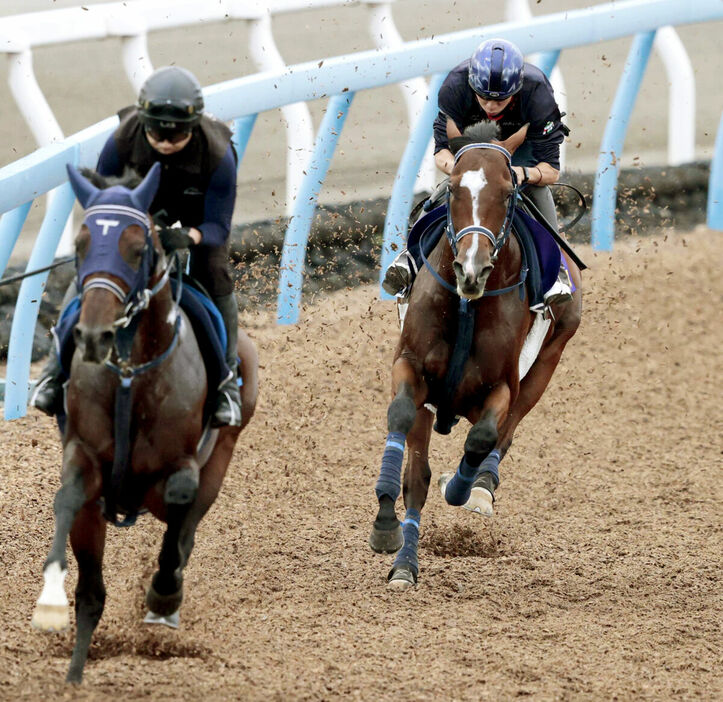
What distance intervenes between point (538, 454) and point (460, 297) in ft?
8.35

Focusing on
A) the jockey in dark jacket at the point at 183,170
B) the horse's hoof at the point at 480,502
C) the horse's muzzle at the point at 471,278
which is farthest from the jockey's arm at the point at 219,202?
the horse's hoof at the point at 480,502

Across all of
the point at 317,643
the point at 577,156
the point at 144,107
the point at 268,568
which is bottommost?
the point at 317,643

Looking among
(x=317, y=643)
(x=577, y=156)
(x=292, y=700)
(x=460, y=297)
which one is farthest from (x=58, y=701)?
(x=577, y=156)

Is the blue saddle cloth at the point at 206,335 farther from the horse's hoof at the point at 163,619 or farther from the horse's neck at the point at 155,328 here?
the horse's hoof at the point at 163,619

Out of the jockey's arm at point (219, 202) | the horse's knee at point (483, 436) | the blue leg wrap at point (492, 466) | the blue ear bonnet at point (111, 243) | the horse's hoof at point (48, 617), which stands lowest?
the horse's hoof at point (48, 617)

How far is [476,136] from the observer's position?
19.6 ft

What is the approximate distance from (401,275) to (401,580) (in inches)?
56.2

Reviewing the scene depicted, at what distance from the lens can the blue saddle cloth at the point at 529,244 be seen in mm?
6398

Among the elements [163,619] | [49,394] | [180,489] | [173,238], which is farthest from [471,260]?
[163,619]

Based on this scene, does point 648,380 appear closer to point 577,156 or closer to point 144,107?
point 144,107

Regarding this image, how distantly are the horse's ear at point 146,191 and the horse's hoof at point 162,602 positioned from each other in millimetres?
1572

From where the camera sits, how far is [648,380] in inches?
376

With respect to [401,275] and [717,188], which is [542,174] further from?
[717,188]

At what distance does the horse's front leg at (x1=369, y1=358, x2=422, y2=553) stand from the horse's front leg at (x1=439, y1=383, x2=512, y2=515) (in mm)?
303
